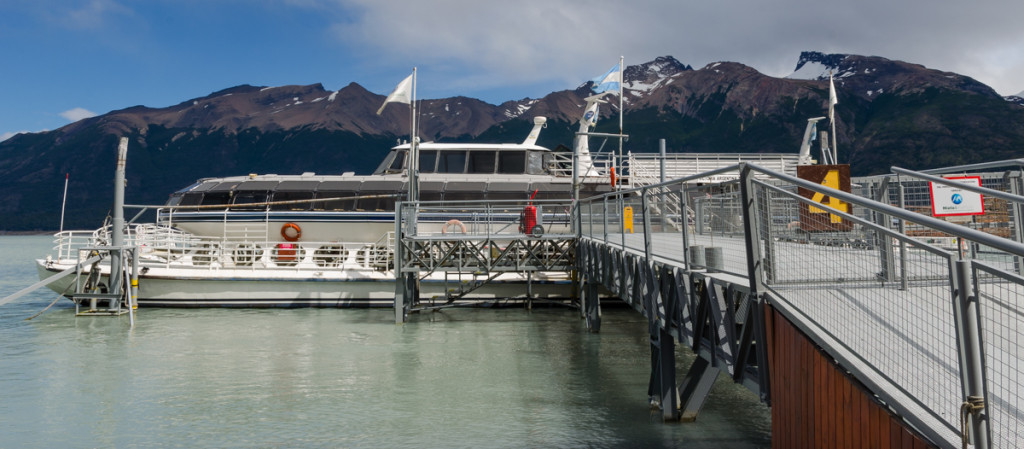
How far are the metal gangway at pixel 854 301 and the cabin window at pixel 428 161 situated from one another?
15.3m

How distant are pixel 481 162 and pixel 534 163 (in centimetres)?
205

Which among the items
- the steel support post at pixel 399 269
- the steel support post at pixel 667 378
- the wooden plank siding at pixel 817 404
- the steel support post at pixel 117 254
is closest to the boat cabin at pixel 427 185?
the steel support post at pixel 117 254

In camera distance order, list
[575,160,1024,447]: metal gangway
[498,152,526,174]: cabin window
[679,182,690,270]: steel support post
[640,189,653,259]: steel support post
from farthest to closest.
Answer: [498,152,526,174]: cabin window
[640,189,653,259]: steel support post
[679,182,690,270]: steel support post
[575,160,1024,447]: metal gangway

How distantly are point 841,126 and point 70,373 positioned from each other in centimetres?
21166

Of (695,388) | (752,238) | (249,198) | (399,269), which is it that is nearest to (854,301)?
(752,238)

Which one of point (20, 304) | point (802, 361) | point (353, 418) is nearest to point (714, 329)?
point (802, 361)

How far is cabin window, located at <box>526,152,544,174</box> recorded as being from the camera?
80.3ft

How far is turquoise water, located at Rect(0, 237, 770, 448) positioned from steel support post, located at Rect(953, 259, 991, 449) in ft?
16.4

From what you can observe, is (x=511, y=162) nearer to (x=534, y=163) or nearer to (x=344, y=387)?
(x=534, y=163)

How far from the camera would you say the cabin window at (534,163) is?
2447 centimetres

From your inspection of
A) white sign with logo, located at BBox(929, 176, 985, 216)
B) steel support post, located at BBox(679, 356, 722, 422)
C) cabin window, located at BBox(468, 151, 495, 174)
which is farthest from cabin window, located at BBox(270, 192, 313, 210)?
white sign with logo, located at BBox(929, 176, 985, 216)

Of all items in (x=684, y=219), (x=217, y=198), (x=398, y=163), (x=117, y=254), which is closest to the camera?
(x=684, y=219)

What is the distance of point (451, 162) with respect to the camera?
24.6 m

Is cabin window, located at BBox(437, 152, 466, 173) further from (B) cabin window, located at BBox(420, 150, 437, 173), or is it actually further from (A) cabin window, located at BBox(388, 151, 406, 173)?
(A) cabin window, located at BBox(388, 151, 406, 173)
